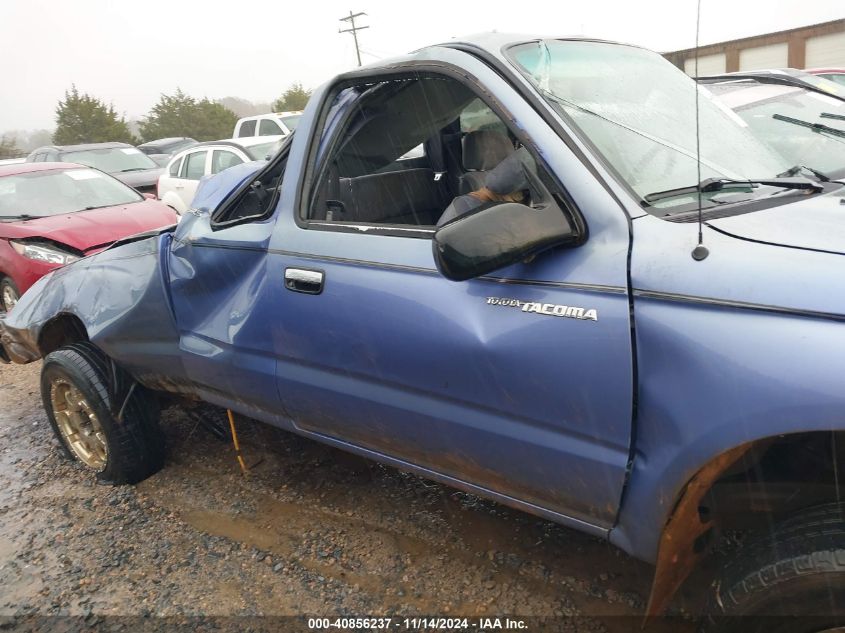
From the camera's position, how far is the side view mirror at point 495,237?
1.76 m

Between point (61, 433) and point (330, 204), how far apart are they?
7.51ft

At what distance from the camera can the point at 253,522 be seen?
322cm

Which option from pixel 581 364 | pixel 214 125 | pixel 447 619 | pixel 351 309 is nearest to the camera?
pixel 581 364

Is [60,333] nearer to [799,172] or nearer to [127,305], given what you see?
[127,305]

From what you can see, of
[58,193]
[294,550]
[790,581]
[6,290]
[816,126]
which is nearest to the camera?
[790,581]

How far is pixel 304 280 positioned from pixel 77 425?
6.95ft

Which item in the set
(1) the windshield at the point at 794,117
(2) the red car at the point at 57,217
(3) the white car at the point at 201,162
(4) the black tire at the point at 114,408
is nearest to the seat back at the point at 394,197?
(1) the windshield at the point at 794,117

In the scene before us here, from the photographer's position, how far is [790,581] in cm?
155

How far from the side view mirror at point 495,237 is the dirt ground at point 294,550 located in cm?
137

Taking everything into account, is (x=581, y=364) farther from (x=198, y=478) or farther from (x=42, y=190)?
(x=42, y=190)

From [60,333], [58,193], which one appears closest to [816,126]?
[60,333]

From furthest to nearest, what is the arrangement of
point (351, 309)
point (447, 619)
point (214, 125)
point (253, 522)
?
point (214, 125), point (253, 522), point (447, 619), point (351, 309)

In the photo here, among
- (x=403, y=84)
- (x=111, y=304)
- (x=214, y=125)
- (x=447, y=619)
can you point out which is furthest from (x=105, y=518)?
(x=214, y=125)

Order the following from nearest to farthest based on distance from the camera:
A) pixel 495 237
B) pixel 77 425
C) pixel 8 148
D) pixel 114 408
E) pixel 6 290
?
pixel 495 237 < pixel 114 408 < pixel 77 425 < pixel 6 290 < pixel 8 148
